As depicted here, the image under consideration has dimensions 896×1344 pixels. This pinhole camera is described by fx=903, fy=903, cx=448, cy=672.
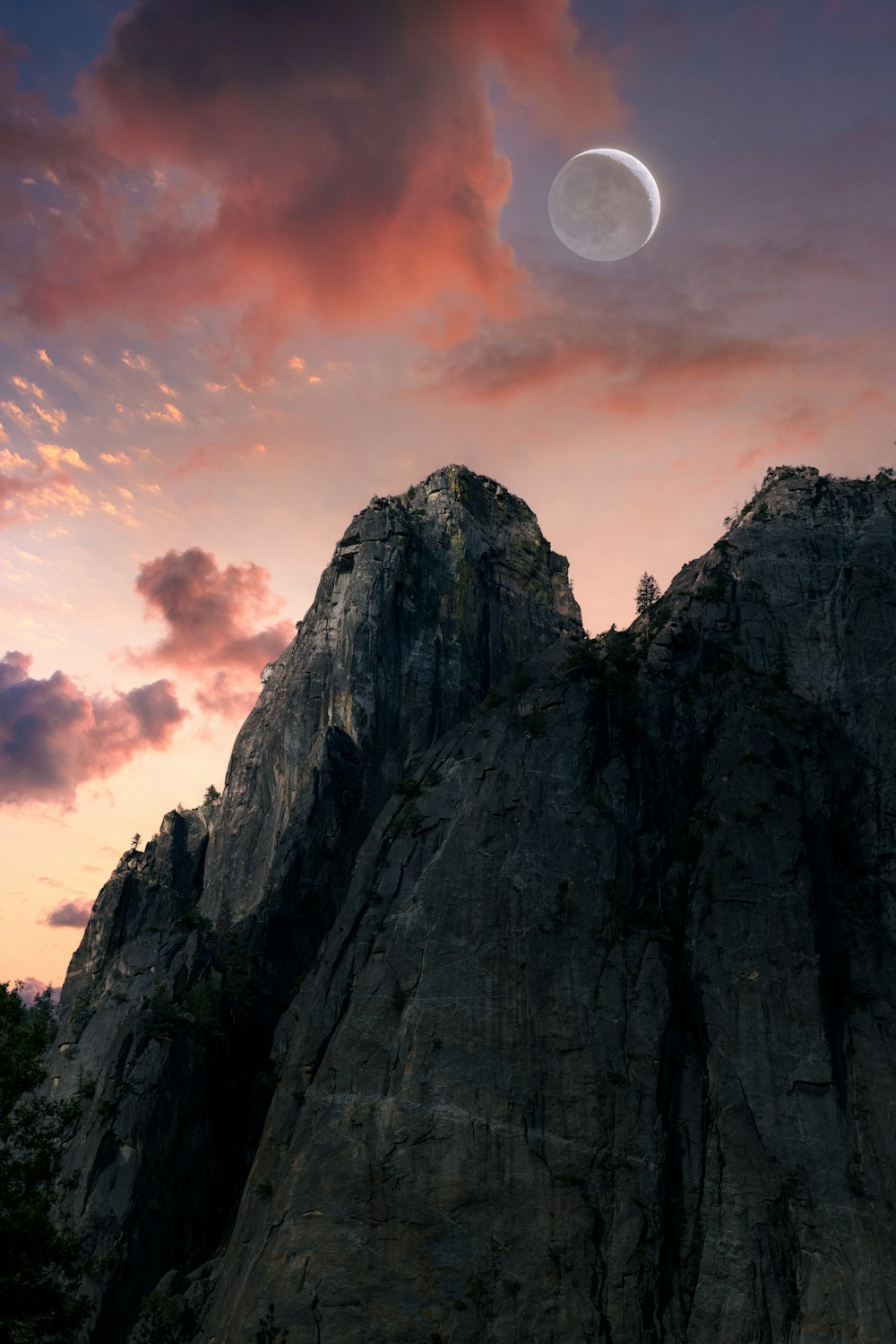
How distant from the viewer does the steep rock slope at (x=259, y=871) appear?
63000 mm

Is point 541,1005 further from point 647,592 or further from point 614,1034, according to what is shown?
point 647,592

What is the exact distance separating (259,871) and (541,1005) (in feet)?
122

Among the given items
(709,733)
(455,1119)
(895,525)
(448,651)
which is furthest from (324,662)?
(895,525)

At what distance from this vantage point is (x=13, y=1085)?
35188mm

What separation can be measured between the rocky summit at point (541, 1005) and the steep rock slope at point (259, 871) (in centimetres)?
36

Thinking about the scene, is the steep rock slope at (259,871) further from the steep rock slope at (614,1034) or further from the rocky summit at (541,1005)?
the steep rock slope at (614,1034)

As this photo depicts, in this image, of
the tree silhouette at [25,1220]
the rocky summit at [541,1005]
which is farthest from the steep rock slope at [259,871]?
the tree silhouette at [25,1220]

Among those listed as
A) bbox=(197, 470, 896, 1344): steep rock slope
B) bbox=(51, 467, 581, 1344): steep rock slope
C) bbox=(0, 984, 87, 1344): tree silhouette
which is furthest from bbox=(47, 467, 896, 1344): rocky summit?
bbox=(0, 984, 87, 1344): tree silhouette

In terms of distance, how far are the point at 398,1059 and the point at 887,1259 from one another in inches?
1160

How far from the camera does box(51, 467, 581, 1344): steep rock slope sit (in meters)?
63.0

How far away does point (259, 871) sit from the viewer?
87750 millimetres

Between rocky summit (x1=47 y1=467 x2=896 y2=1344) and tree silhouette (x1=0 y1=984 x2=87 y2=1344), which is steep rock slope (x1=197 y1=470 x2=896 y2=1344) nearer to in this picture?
rocky summit (x1=47 y1=467 x2=896 y2=1344)

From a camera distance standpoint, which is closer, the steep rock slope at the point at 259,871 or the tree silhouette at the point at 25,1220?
the tree silhouette at the point at 25,1220

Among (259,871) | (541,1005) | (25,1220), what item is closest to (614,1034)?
(541,1005)
